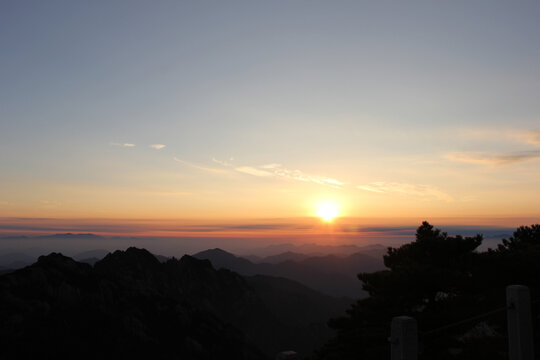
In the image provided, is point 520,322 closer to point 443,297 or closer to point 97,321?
point 443,297

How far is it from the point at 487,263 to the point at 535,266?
234cm

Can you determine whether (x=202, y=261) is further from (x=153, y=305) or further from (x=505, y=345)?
(x=505, y=345)

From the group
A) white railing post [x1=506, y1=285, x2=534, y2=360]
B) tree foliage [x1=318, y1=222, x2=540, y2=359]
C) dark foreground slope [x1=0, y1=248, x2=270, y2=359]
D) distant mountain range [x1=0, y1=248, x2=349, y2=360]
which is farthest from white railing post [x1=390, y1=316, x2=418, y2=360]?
dark foreground slope [x1=0, y1=248, x2=270, y2=359]

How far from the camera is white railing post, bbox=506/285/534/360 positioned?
6848mm

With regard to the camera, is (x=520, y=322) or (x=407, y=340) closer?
(x=407, y=340)

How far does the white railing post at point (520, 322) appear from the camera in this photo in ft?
22.5

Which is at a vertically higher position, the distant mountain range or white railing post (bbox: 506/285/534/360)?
white railing post (bbox: 506/285/534/360)

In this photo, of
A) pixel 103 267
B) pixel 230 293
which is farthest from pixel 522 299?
pixel 230 293

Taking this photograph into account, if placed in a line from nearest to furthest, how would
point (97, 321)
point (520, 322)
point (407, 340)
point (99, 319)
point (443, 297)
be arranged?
point (407, 340) < point (520, 322) < point (443, 297) < point (97, 321) < point (99, 319)

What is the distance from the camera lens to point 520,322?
22.6 feet

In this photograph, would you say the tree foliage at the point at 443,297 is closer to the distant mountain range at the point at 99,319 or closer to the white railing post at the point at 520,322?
the white railing post at the point at 520,322

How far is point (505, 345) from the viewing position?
17.3 metres

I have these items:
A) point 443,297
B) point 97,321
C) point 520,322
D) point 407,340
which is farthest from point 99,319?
point 407,340

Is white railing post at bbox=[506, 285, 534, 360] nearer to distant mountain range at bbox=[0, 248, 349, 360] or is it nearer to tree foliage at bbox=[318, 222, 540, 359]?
tree foliage at bbox=[318, 222, 540, 359]
